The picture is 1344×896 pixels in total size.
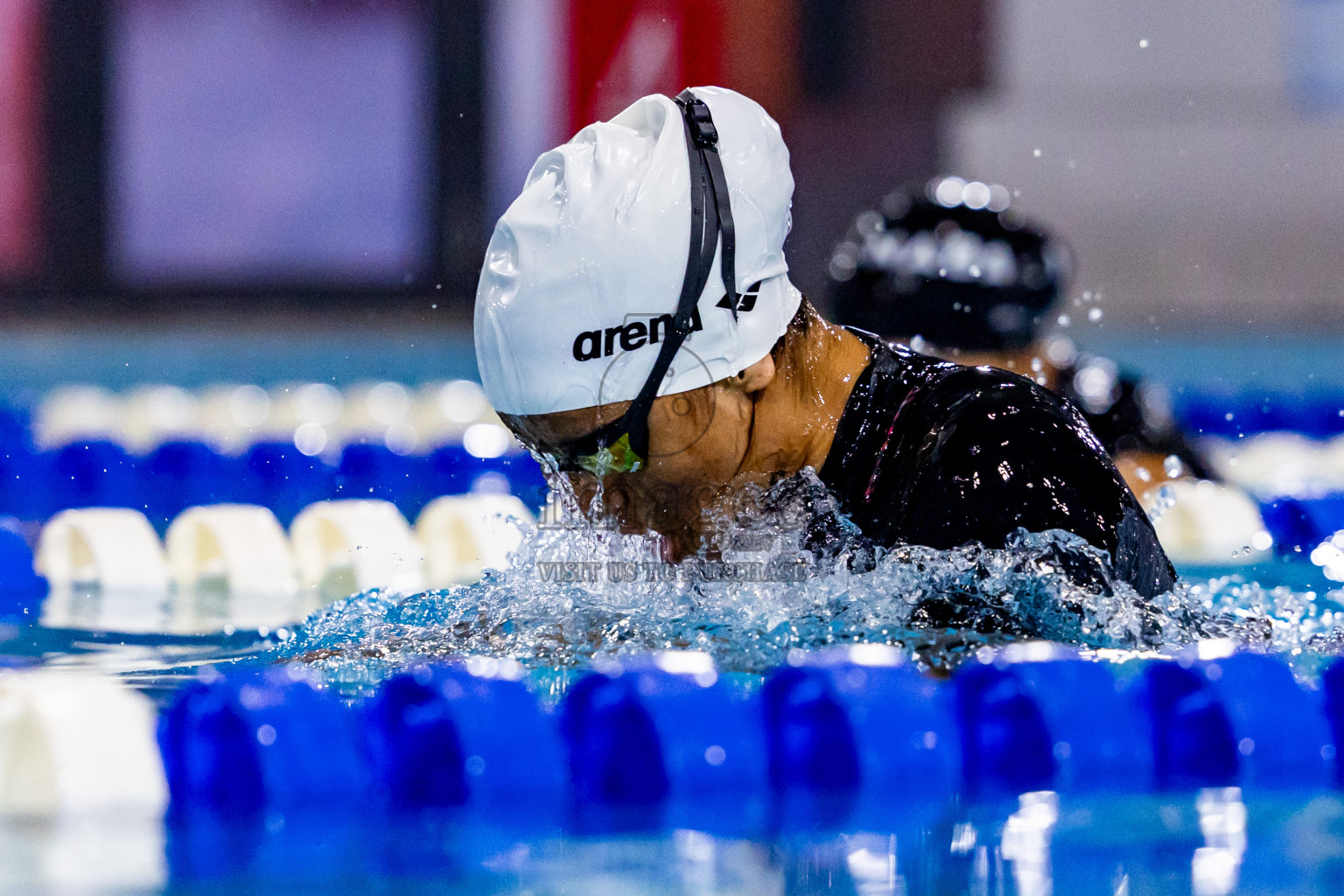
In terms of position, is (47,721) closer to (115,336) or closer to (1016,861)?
(1016,861)

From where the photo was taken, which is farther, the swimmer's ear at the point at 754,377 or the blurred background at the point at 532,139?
the blurred background at the point at 532,139

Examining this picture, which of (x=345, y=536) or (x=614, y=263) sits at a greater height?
(x=614, y=263)

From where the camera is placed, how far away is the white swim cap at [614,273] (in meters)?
1.92

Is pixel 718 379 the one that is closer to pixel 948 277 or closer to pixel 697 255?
pixel 697 255

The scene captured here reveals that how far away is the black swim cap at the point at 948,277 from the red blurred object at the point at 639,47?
5.89m

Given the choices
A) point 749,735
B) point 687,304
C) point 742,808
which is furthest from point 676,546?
point 742,808

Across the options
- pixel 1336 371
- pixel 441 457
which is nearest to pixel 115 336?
pixel 441 457

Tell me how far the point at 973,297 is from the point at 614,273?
1.95 metres

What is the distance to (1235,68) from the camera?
9.40m

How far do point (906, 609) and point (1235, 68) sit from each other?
845cm

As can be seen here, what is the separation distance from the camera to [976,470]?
187 cm

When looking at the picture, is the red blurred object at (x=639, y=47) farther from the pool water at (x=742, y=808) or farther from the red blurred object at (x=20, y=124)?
the pool water at (x=742, y=808)

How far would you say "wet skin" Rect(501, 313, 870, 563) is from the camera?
198 centimetres

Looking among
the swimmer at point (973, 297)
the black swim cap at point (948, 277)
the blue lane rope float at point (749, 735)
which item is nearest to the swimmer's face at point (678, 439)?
the blue lane rope float at point (749, 735)
